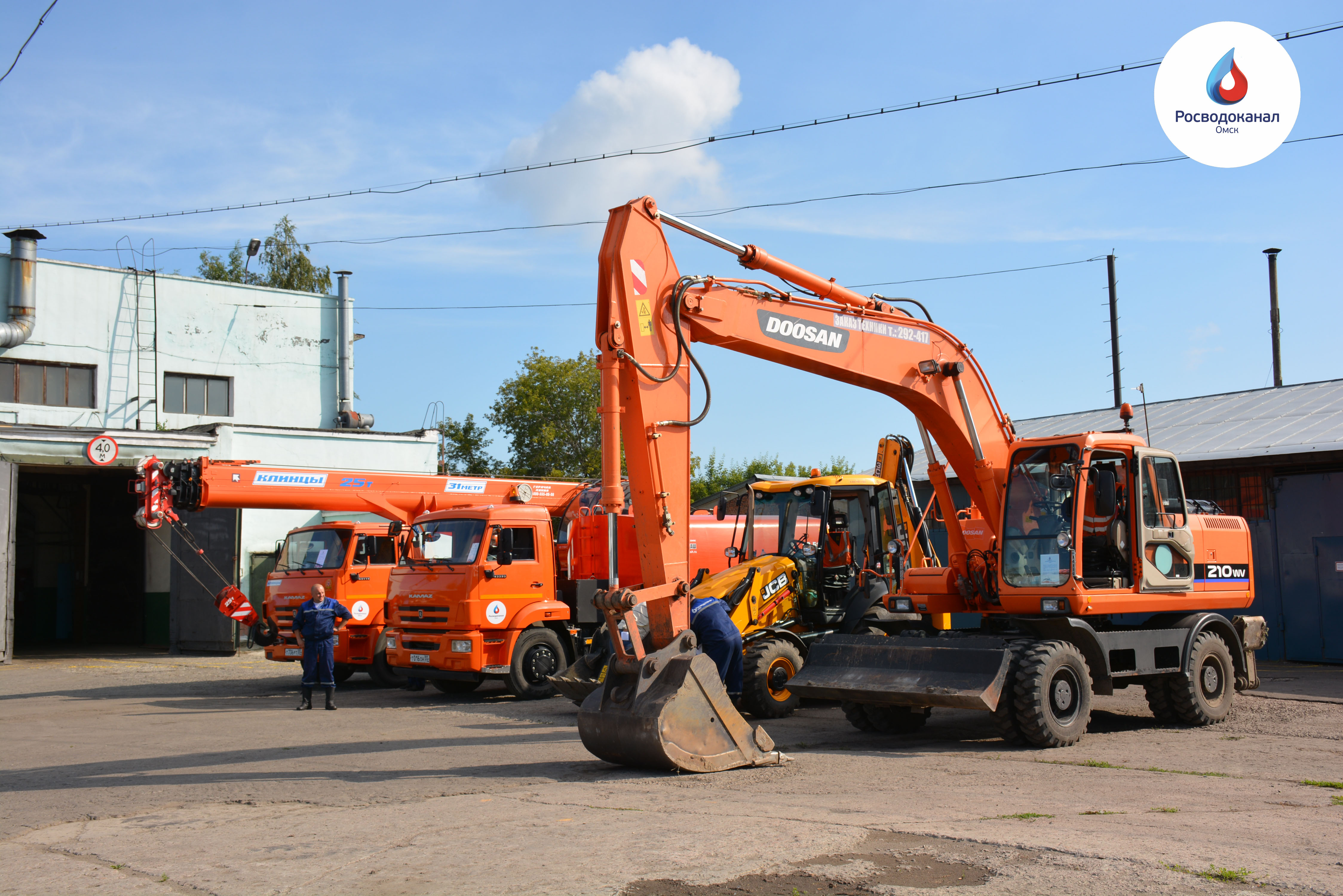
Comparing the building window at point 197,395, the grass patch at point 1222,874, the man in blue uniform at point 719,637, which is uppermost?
the building window at point 197,395

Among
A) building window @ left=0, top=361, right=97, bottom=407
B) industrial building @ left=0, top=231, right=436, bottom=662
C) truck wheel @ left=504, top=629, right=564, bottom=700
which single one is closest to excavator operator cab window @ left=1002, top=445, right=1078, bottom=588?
truck wheel @ left=504, top=629, right=564, bottom=700

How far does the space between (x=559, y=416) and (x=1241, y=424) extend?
27307 millimetres

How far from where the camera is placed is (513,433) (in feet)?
145

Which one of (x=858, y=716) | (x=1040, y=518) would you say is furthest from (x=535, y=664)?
(x=1040, y=518)

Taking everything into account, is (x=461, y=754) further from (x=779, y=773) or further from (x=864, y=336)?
(x=864, y=336)

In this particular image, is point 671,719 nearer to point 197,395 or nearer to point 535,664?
point 535,664

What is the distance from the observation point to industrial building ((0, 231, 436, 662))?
81.8ft

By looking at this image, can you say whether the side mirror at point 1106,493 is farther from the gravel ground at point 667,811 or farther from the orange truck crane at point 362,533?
the orange truck crane at point 362,533

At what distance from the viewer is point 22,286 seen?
26.3 m

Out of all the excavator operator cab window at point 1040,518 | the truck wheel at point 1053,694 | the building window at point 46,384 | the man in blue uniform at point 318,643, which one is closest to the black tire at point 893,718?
the truck wheel at point 1053,694

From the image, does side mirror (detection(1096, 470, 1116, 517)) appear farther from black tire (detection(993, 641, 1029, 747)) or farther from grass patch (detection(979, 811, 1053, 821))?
grass patch (detection(979, 811, 1053, 821))

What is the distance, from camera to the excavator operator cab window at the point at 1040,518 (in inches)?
422

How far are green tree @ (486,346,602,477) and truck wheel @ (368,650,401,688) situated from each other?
81.1 ft

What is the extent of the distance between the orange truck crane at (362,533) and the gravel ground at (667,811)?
11.2 ft
